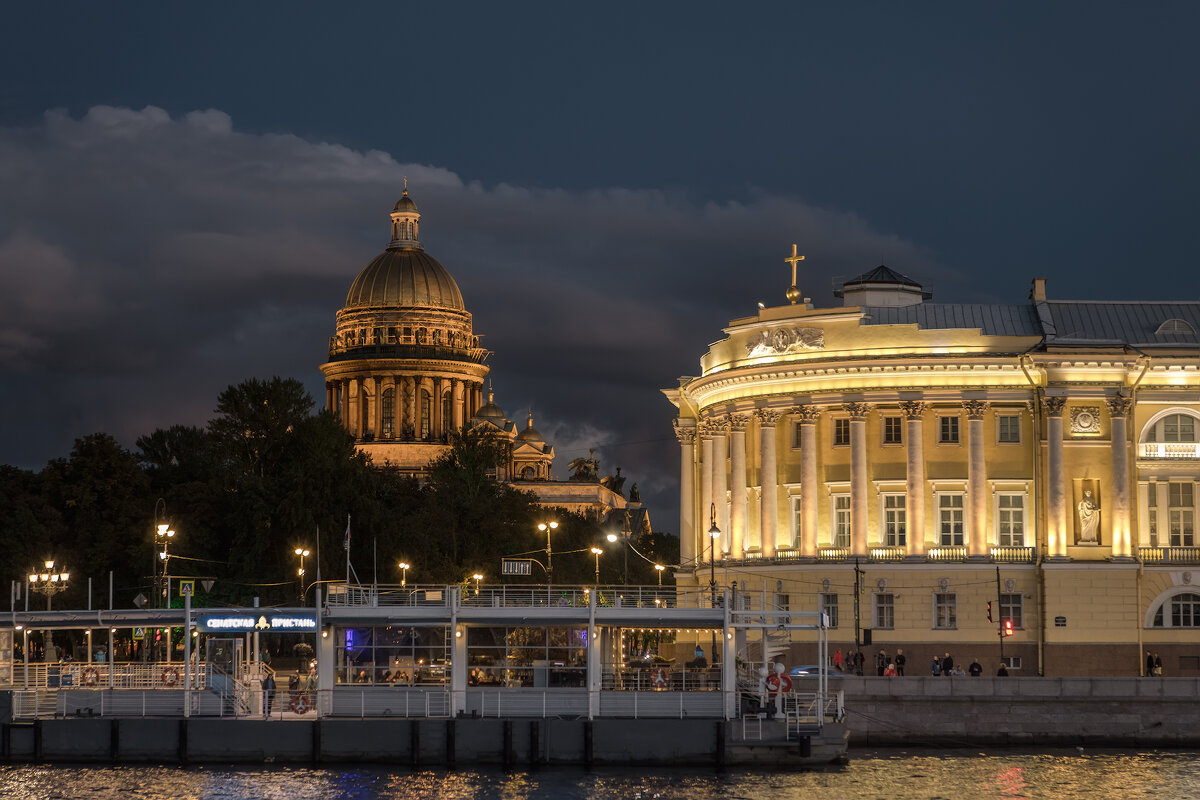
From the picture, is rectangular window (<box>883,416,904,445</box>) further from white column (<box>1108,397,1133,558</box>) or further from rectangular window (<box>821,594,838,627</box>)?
white column (<box>1108,397,1133,558</box>)

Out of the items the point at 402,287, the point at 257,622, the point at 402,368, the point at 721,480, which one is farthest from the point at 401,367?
the point at 257,622

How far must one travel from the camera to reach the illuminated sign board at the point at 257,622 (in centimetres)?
6303

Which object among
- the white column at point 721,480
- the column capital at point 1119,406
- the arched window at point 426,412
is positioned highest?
the arched window at point 426,412

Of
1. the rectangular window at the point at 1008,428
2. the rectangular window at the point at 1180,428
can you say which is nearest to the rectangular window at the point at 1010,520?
the rectangular window at the point at 1008,428

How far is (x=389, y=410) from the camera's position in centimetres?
19550

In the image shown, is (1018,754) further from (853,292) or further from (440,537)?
(440,537)

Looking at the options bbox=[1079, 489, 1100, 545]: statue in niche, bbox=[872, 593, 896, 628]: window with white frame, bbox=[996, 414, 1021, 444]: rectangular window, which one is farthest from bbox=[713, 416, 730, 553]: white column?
bbox=[1079, 489, 1100, 545]: statue in niche

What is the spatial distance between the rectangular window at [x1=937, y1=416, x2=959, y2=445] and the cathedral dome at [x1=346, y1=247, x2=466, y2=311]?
372 feet

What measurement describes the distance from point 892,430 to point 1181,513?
1236cm

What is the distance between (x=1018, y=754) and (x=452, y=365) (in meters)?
134

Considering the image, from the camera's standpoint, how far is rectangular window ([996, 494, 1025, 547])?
85750 mm

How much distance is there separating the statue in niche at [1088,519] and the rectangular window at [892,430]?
825 cm

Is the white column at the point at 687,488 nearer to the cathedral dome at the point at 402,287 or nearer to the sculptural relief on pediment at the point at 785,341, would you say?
the sculptural relief on pediment at the point at 785,341

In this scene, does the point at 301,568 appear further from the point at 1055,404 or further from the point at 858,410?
the point at 1055,404
